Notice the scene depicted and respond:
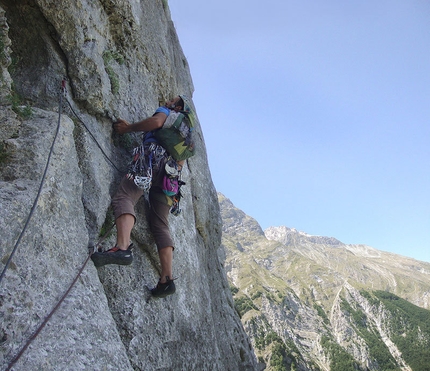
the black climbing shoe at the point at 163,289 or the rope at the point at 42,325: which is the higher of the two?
the black climbing shoe at the point at 163,289

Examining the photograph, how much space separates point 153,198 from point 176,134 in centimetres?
145

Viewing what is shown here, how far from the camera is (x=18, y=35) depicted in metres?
6.08

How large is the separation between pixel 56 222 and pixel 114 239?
1.58 m

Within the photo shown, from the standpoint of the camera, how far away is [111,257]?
4996 mm

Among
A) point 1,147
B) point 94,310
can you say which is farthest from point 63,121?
point 94,310

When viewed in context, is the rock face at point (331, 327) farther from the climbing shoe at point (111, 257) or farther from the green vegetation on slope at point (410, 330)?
the climbing shoe at point (111, 257)

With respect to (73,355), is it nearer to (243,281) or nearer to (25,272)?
(25,272)

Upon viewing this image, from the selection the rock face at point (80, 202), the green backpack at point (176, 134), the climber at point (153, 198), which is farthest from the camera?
the green backpack at point (176, 134)

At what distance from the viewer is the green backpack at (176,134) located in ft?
22.2

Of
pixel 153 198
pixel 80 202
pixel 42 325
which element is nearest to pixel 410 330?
pixel 153 198

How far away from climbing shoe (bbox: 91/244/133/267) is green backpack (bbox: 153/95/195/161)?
251cm

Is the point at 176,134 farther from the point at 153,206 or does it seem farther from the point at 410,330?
the point at 410,330

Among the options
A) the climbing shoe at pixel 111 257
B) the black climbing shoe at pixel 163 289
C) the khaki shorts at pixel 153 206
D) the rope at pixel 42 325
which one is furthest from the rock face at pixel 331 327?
the rope at pixel 42 325

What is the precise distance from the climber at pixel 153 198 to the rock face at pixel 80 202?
281 mm
